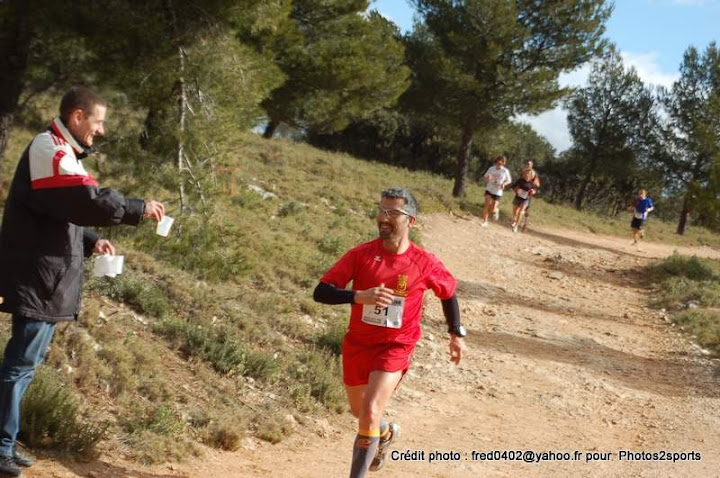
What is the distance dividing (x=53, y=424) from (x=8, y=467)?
661 mm

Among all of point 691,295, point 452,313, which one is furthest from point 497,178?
point 452,313

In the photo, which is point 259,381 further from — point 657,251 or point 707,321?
point 657,251

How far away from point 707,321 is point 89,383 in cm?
1094

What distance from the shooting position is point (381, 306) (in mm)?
4648

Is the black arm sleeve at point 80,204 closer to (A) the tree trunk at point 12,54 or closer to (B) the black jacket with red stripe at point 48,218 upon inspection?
(B) the black jacket with red stripe at point 48,218

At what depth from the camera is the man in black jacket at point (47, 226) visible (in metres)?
3.83

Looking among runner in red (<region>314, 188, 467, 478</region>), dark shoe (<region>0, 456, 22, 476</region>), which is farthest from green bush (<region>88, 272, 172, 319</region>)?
dark shoe (<region>0, 456, 22, 476</region>)

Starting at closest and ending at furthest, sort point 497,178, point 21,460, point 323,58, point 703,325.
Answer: point 21,460 < point 703,325 < point 323,58 < point 497,178

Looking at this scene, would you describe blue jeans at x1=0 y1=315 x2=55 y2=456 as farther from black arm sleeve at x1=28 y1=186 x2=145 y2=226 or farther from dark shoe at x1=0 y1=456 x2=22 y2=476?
black arm sleeve at x1=28 y1=186 x2=145 y2=226

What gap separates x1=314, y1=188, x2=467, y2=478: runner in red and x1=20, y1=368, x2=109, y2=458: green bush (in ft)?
5.90

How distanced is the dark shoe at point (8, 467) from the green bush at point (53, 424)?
0.50m

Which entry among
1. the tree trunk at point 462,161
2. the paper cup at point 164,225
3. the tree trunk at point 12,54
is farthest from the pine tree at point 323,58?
the paper cup at point 164,225

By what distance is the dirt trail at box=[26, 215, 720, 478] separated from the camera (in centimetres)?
623

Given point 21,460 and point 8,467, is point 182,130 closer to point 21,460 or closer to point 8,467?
point 21,460
